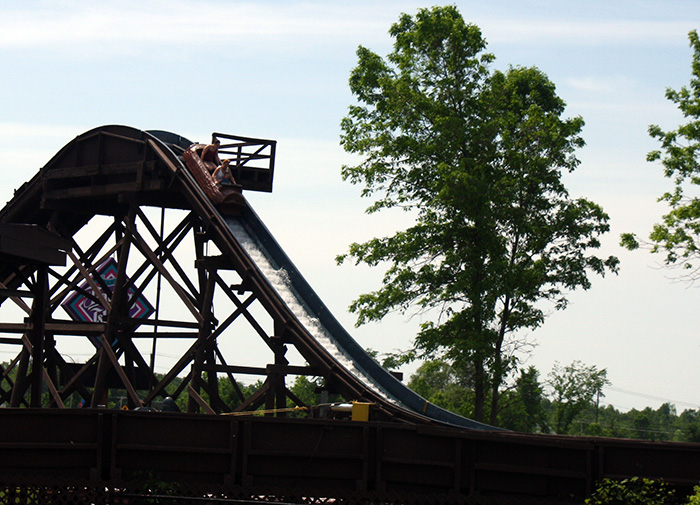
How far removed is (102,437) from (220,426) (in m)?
1.69

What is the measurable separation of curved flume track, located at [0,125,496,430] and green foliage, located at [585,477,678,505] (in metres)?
Result: 5.86

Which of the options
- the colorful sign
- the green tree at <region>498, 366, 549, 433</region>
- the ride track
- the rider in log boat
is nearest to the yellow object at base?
the ride track

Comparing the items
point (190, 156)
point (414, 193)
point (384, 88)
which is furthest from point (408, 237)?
point (190, 156)

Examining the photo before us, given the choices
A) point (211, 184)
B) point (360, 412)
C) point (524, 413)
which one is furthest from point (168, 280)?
point (524, 413)

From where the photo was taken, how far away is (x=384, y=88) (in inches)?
1246

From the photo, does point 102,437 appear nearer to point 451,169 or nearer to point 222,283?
point 222,283

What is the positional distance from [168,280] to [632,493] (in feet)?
43.7

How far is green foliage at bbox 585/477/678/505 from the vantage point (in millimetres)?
13461

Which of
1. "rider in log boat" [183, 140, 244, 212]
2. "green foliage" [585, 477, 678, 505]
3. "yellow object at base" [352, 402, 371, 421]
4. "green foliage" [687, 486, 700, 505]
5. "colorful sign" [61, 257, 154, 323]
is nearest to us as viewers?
"green foliage" [687, 486, 700, 505]

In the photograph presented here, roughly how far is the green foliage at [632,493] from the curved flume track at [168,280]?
586cm

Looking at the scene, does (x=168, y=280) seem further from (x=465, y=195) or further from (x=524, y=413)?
(x=524, y=413)

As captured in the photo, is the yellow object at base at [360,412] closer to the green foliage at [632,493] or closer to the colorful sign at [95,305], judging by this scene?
the green foliage at [632,493]

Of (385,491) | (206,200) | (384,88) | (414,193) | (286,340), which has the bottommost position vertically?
(385,491)

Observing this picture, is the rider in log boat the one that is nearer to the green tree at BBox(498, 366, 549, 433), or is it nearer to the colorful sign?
the colorful sign
